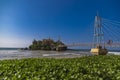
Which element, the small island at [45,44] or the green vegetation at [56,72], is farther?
the small island at [45,44]

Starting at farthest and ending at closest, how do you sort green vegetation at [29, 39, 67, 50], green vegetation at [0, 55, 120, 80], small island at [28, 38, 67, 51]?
green vegetation at [29, 39, 67, 50] → small island at [28, 38, 67, 51] → green vegetation at [0, 55, 120, 80]

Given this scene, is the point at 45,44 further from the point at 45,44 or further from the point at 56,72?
the point at 56,72

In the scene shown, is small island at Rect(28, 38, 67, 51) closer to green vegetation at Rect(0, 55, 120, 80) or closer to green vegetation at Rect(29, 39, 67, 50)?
green vegetation at Rect(29, 39, 67, 50)

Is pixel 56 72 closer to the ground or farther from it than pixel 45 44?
closer to the ground

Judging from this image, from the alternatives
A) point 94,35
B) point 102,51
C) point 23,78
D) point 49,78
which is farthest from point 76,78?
point 94,35

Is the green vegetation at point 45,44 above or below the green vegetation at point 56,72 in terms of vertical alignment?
above

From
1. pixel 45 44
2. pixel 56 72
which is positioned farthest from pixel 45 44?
pixel 56 72

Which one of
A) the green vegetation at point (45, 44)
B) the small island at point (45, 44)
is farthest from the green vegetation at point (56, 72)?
the green vegetation at point (45, 44)

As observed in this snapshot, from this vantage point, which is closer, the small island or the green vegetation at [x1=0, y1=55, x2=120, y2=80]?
the green vegetation at [x1=0, y1=55, x2=120, y2=80]

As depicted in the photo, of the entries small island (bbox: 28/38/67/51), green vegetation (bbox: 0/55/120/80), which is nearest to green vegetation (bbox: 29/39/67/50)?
small island (bbox: 28/38/67/51)

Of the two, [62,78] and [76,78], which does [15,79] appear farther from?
[76,78]

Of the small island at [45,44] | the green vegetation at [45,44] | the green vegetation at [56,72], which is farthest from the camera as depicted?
the green vegetation at [45,44]

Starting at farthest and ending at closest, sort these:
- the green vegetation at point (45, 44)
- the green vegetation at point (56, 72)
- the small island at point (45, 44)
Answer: the green vegetation at point (45, 44) → the small island at point (45, 44) → the green vegetation at point (56, 72)

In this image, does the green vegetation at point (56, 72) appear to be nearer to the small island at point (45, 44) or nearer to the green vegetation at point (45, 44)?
the small island at point (45, 44)
